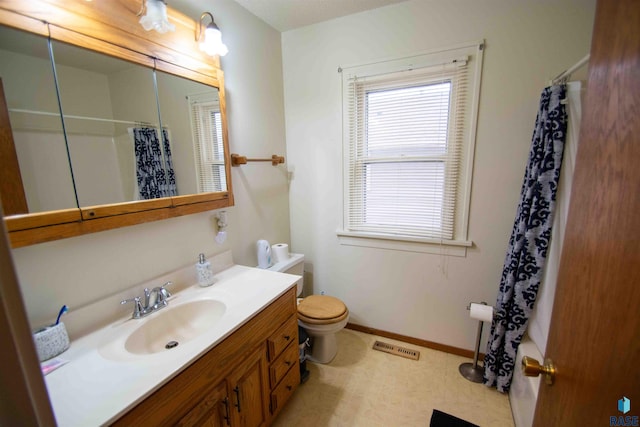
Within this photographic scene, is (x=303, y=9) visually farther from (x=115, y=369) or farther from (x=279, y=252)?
(x=115, y=369)

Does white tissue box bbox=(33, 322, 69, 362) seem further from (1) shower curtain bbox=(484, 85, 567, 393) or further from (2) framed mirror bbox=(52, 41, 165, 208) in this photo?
(1) shower curtain bbox=(484, 85, 567, 393)

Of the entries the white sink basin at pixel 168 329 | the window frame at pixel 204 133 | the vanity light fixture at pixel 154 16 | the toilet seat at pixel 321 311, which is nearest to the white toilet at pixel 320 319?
the toilet seat at pixel 321 311

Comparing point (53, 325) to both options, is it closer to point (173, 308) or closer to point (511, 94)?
→ point (173, 308)

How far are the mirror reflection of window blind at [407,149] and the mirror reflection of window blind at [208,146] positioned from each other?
100 cm

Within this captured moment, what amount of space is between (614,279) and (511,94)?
5.22ft

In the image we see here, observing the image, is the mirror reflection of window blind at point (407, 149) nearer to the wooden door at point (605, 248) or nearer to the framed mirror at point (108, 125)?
the wooden door at point (605, 248)

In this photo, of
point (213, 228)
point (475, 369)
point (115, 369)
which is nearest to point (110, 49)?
→ point (213, 228)

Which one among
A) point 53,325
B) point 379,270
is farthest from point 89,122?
point 379,270

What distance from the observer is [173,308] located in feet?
4.15

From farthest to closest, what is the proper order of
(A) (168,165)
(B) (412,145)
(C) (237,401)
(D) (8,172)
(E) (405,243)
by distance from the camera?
(E) (405,243), (B) (412,145), (A) (168,165), (C) (237,401), (D) (8,172)

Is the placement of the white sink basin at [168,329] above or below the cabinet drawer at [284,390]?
above

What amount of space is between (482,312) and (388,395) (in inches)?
32.2

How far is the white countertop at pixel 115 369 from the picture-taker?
736 mm

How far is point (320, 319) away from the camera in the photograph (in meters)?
1.85
